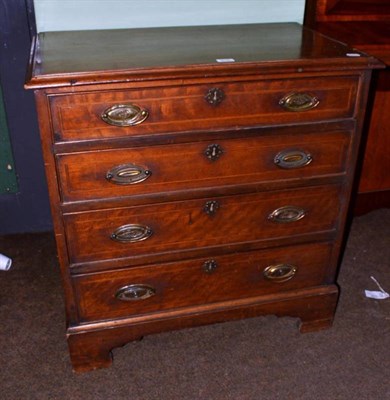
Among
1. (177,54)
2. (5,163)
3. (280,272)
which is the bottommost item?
(280,272)

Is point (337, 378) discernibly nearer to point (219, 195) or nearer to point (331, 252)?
point (331, 252)

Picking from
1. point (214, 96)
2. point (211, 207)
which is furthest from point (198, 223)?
point (214, 96)

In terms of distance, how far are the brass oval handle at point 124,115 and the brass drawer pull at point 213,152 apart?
0.69 feet

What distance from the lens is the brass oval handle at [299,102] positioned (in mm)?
1497

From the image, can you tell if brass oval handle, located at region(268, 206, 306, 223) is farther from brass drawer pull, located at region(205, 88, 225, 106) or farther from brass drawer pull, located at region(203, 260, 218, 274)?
brass drawer pull, located at region(205, 88, 225, 106)

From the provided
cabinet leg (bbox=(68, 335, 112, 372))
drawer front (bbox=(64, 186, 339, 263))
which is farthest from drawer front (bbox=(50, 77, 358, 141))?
cabinet leg (bbox=(68, 335, 112, 372))

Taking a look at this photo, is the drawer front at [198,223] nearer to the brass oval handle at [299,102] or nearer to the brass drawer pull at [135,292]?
the brass drawer pull at [135,292]

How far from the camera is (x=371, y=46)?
2031mm

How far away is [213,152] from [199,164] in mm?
54

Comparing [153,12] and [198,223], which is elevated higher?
[153,12]

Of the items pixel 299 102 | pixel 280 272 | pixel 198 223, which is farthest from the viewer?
pixel 280 272

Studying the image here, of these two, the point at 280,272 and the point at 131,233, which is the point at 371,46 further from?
the point at 131,233

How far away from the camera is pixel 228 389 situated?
1.70 metres

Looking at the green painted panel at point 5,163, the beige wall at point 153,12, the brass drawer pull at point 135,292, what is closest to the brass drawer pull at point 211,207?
the brass drawer pull at point 135,292
